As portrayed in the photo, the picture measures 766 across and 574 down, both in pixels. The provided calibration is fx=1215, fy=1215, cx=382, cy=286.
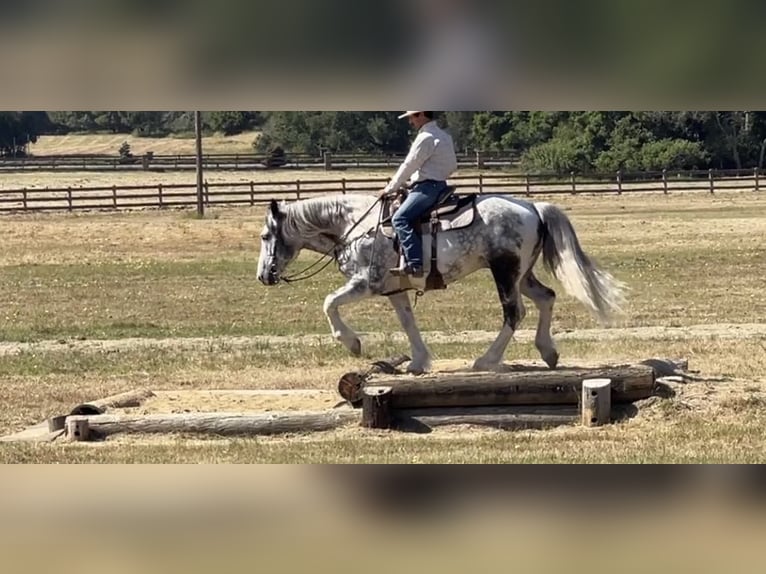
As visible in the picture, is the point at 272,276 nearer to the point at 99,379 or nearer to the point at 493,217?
the point at 493,217

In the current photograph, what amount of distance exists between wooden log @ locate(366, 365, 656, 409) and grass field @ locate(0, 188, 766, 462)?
10.5 inches

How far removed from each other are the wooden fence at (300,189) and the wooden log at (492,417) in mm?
41570

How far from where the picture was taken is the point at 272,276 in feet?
38.5

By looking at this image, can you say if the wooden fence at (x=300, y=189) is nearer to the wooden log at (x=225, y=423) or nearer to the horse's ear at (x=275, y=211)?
the horse's ear at (x=275, y=211)

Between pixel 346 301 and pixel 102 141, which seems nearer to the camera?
pixel 102 141

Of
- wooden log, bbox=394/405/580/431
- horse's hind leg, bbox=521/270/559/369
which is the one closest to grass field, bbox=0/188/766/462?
wooden log, bbox=394/405/580/431

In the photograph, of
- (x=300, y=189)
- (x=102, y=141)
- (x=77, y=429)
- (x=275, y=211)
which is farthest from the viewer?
(x=300, y=189)

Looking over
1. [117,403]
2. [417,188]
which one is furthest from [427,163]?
[117,403]

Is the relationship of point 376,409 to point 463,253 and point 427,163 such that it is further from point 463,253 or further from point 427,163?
point 427,163

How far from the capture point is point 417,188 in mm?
10406

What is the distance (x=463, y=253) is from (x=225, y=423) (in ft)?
8.59

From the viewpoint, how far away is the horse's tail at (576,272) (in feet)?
35.4

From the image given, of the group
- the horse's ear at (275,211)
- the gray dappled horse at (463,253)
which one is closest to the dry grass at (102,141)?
the gray dappled horse at (463,253)
